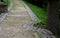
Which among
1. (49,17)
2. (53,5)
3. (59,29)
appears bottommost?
(49,17)

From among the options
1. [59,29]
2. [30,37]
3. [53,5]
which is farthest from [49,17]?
[59,29]

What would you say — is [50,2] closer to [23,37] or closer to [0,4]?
[23,37]

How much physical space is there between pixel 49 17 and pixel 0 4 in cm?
777

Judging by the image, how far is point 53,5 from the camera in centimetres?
827

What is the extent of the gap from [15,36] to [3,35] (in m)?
0.53

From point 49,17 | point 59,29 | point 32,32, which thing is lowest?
point 32,32

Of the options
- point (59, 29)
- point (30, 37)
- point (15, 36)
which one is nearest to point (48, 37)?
point (30, 37)

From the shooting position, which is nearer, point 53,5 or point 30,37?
point 30,37

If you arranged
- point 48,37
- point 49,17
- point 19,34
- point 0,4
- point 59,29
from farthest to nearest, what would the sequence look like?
point 0,4 < point 49,17 < point 19,34 < point 48,37 < point 59,29

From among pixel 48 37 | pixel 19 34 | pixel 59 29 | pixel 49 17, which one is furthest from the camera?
pixel 49 17

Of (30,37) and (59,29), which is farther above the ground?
(59,29)

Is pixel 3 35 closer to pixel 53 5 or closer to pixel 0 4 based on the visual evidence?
pixel 53 5

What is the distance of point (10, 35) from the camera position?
7652mm

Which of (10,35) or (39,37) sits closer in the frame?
(39,37)
